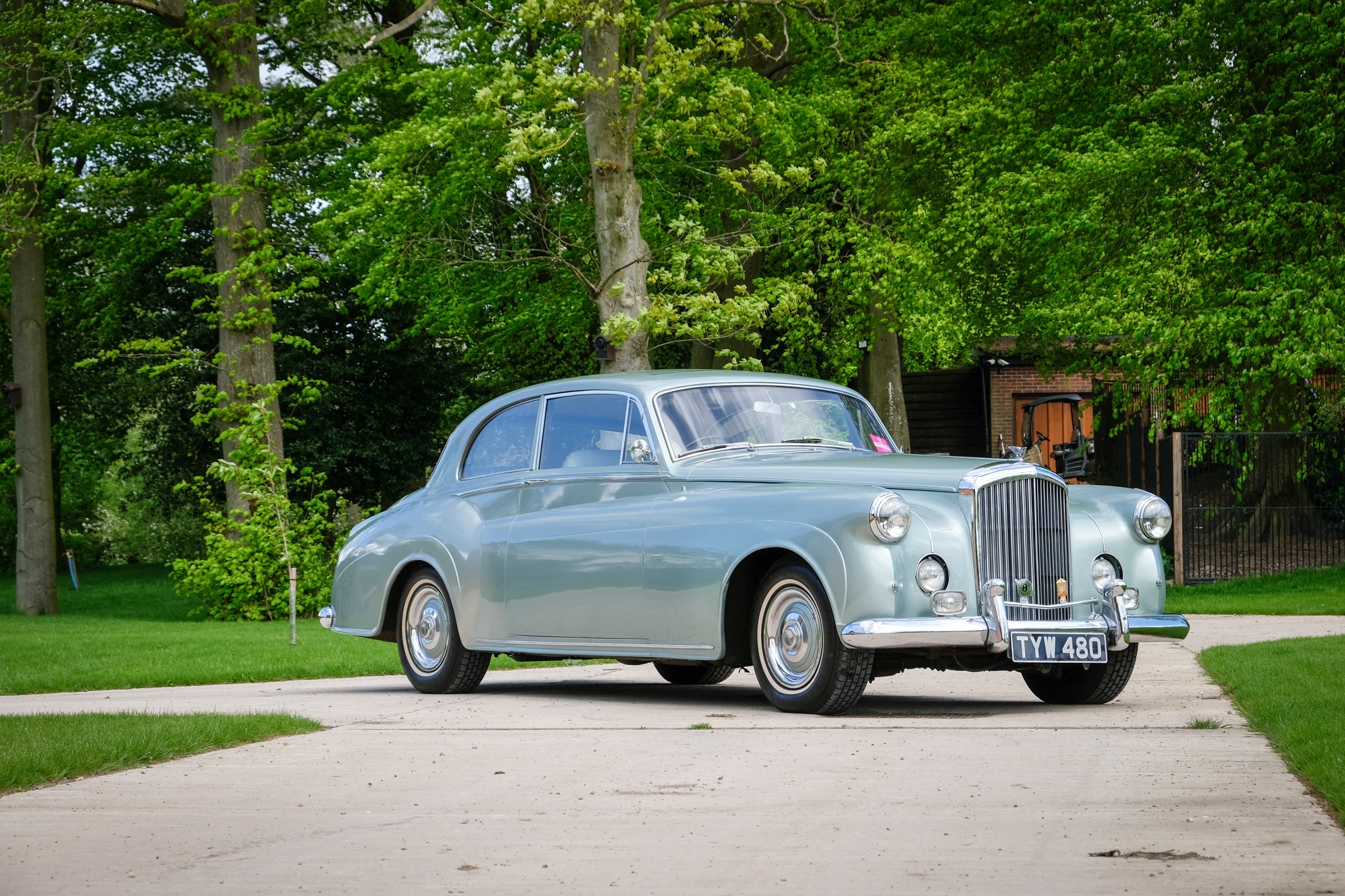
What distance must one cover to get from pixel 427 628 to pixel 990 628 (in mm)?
4259

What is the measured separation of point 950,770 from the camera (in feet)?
22.5

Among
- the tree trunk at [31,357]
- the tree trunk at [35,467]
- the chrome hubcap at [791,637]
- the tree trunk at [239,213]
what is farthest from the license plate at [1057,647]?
the tree trunk at [35,467]

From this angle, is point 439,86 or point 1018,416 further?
point 1018,416

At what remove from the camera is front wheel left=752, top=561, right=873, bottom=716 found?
8836 mm

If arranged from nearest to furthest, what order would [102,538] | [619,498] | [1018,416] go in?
[619,498]
[1018,416]
[102,538]

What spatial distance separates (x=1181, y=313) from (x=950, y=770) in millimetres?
17174

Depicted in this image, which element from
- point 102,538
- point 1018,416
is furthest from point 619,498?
point 102,538

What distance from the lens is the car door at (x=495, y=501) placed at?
10844 mm

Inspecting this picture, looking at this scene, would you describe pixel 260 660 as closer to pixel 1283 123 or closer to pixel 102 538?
pixel 1283 123

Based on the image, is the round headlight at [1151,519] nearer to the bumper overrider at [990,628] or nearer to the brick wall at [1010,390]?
the bumper overrider at [990,628]

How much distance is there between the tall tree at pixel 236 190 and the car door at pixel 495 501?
13.7m

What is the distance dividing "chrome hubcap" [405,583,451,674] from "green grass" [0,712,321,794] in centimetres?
205

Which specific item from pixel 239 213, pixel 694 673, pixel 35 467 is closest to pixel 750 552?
pixel 694 673

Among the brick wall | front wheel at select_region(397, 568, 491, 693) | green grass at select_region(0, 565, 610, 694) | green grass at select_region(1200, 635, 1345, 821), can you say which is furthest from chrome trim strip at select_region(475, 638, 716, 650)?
the brick wall
